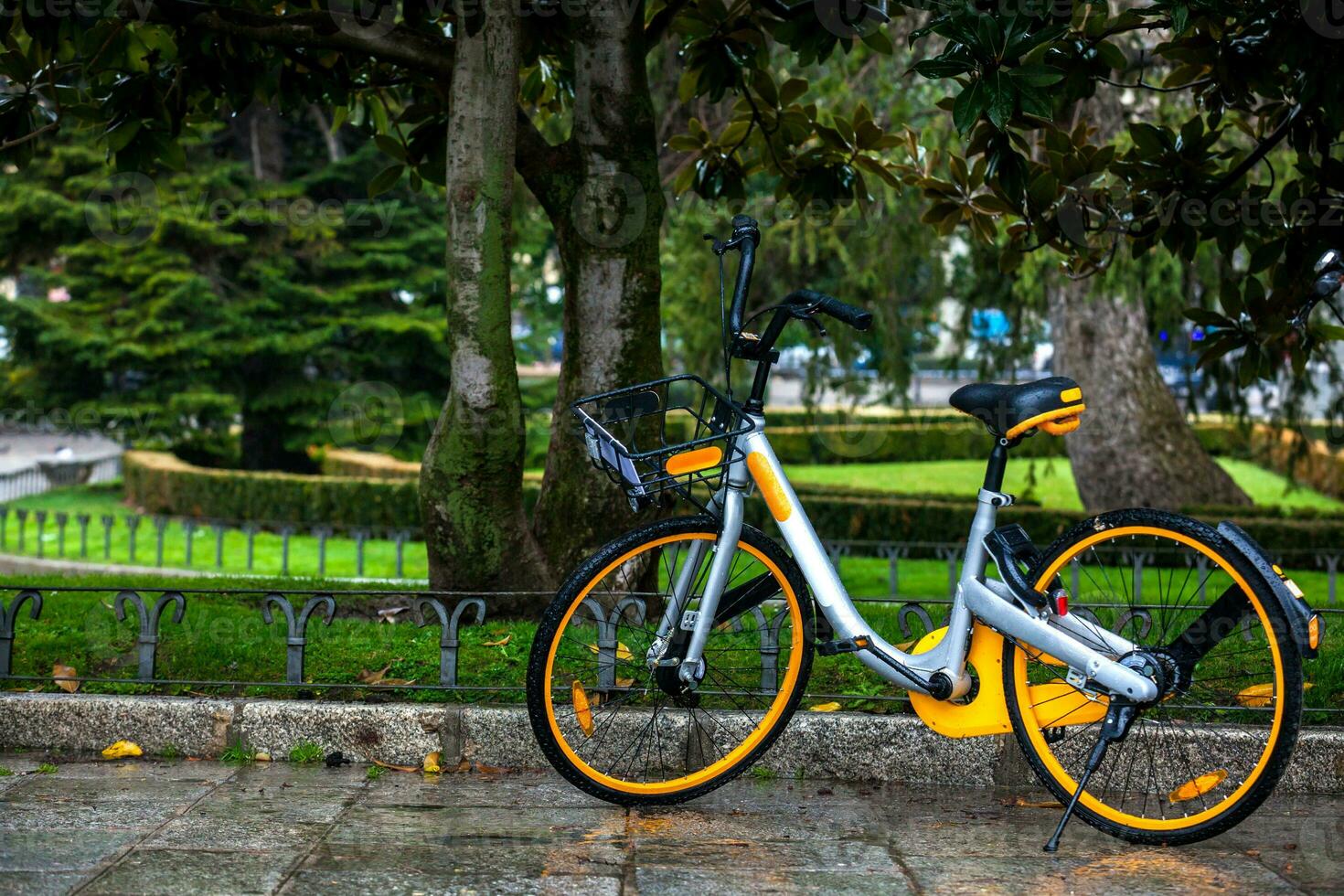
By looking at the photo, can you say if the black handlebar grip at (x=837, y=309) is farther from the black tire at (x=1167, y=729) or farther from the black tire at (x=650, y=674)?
the black tire at (x=1167, y=729)

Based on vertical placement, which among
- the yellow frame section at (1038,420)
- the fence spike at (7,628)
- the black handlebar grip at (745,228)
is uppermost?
the black handlebar grip at (745,228)

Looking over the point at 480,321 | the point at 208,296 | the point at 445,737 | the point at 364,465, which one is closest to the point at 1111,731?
the point at 445,737

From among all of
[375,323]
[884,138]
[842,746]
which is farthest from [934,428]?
[842,746]

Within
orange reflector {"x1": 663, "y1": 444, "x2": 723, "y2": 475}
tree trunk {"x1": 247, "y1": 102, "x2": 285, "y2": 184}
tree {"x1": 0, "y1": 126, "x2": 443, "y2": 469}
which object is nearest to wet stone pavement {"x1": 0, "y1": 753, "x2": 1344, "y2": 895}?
orange reflector {"x1": 663, "y1": 444, "x2": 723, "y2": 475}

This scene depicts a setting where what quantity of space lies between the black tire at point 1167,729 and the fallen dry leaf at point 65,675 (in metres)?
3.09

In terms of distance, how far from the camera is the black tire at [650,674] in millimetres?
4059

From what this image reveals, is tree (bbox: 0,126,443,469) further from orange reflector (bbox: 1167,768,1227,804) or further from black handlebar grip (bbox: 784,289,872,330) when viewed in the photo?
orange reflector (bbox: 1167,768,1227,804)

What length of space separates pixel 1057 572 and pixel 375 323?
17.6m

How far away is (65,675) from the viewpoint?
16.6ft

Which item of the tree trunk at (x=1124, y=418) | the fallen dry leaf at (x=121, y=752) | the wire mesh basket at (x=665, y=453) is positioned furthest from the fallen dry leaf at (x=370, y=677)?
the tree trunk at (x=1124, y=418)

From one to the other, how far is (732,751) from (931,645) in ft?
2.22

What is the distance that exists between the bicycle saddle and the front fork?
0.68 m

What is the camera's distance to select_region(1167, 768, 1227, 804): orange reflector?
4031 millimetres

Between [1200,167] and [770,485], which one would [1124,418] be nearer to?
[1200,167]
